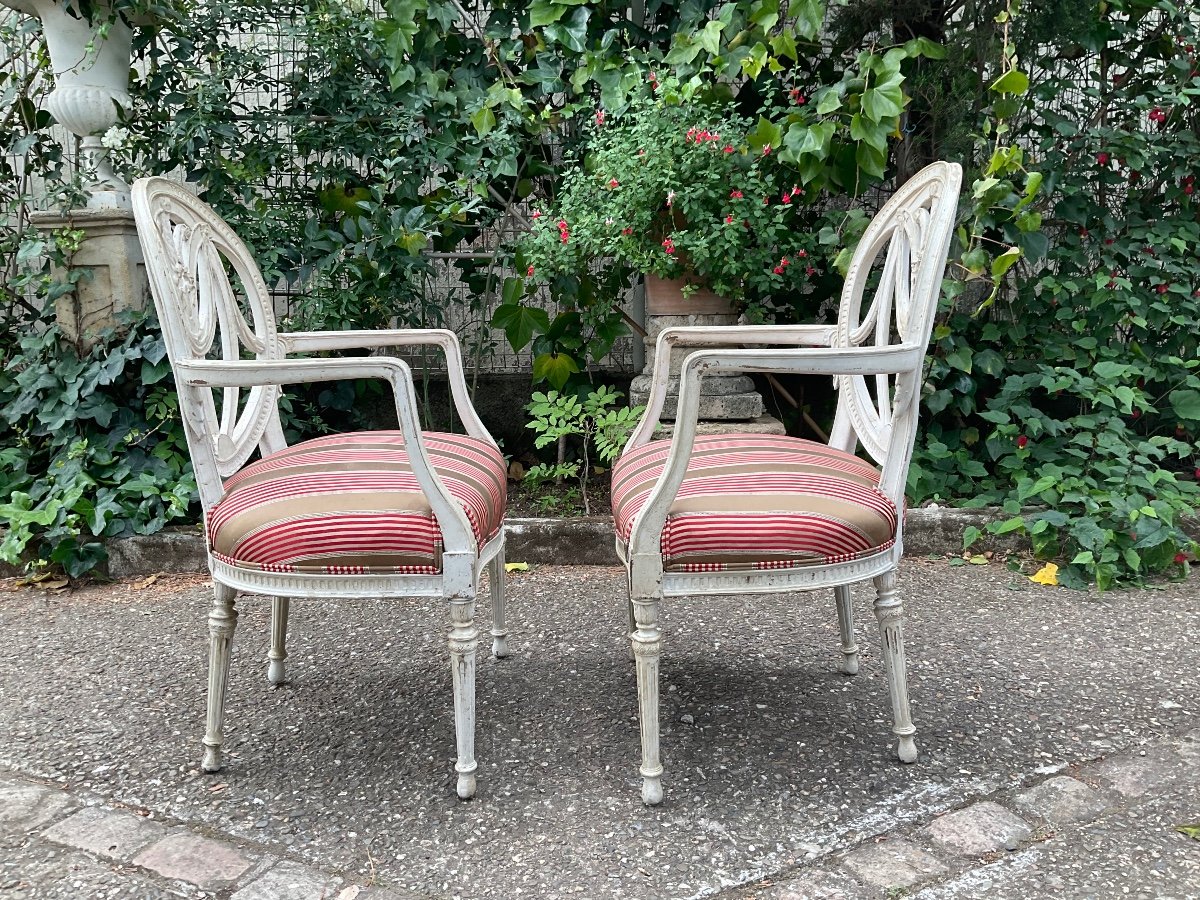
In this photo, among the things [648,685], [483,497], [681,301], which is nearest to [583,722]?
[648,685]

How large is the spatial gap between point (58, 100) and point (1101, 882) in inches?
147

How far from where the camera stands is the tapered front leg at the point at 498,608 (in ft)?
Result: 7.70

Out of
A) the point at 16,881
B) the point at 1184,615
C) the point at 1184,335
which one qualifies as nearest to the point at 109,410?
the point at 16,881

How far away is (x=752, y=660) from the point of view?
2363 mm

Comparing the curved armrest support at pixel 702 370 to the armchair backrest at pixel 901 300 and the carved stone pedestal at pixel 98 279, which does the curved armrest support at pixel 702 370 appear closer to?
the armchair backrest at pixel 901 300

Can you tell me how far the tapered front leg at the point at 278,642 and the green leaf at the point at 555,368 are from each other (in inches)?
62.1

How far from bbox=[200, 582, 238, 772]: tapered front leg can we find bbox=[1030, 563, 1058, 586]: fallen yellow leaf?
2340mm

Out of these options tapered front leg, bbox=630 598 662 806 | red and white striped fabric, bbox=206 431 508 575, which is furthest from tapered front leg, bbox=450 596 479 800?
tapered front leg, bbox=630 598 662 806

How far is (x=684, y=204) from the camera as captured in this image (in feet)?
9.99

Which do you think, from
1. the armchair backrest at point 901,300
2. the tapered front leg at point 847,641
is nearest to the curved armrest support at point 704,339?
the armchair backrest at point 901,300

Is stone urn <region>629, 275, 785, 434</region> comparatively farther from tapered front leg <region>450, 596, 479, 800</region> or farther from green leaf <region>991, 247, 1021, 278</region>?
tapered front leg <region>450, 596, 479, 800</region>

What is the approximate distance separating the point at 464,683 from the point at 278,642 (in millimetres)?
752

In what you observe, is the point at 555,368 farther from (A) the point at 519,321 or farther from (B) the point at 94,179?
(B) the point at 94,179

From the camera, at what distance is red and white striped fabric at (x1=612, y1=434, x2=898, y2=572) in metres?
1.62
